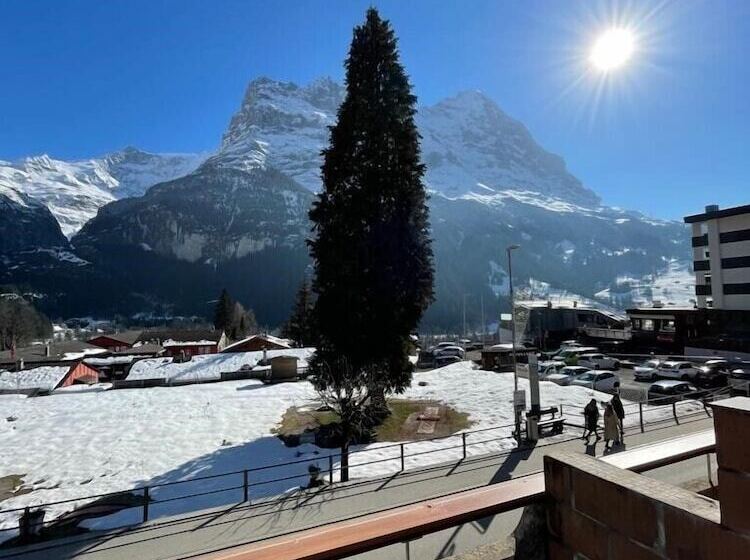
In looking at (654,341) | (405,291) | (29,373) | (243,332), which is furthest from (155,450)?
(243,332)

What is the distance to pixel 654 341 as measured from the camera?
52625mm

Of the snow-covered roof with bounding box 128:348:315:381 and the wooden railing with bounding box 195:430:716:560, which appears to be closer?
the wooden railing with bounding box 195:430:716:560

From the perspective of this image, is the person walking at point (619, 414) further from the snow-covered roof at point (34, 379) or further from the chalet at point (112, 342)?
the chalet at point (112, 342)

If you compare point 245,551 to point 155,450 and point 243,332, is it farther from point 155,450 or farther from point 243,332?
point 243,332

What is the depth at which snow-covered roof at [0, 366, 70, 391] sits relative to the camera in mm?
34547

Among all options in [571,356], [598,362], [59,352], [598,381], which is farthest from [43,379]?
[598,362]

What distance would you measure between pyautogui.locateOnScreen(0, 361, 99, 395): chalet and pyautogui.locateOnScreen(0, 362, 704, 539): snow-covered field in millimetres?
2989

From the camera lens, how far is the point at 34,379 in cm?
3662

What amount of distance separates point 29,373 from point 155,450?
2759 centimetres

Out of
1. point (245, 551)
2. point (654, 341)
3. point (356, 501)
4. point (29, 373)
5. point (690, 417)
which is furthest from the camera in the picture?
point (654, 341)

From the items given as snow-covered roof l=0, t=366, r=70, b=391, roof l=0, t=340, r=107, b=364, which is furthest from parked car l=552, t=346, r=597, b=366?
roof l=0, t=340, r=107, b=364

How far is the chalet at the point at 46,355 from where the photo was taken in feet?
151

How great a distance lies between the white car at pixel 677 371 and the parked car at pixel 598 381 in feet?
16.7

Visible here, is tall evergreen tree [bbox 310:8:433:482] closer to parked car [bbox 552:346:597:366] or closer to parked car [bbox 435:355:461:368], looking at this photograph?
parked car [bbox 552:346:597:366]
